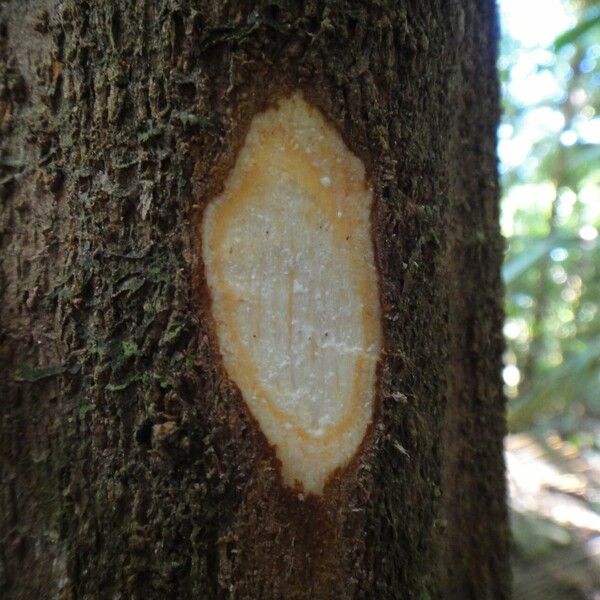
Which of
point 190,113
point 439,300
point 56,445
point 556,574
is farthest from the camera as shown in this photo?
point 556,574

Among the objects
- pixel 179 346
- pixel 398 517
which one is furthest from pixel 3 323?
pixel 398 517

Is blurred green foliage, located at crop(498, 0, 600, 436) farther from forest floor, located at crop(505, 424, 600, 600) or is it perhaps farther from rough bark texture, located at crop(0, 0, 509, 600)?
rough bark texture, located at crop(0, 0, 509, 600)

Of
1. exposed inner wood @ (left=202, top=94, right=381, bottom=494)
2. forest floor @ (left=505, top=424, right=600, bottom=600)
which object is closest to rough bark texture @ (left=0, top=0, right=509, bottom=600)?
exposed inner wood @ (left=202, top=94, right=381, bottom=494)

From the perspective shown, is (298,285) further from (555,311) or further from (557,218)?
(555,311)

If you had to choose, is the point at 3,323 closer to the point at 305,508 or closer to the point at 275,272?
the point at 275,272

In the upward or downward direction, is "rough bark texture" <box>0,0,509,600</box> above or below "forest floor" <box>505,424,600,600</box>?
above
